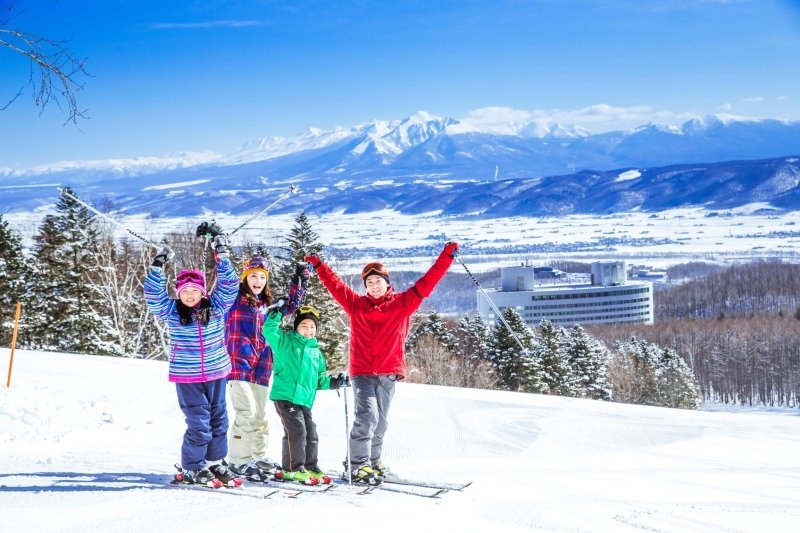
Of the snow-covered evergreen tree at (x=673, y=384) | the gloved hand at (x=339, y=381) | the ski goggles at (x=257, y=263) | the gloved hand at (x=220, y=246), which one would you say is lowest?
the snow-covered evergreen tree at (x=673, y=384)

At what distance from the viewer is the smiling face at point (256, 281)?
5.61 metres

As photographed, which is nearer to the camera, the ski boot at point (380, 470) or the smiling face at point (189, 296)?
the smiling face at point (189, 296)

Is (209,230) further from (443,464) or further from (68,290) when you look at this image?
(68,290)

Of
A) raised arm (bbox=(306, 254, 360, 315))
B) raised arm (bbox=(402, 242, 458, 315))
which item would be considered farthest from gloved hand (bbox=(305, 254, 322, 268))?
raised arm (bbox=(402, 242, 458, 315))

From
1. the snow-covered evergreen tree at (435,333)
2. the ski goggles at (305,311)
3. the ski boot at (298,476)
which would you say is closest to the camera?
the ski boot at (298,476)

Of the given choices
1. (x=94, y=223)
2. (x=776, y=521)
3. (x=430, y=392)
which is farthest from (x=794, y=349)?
(x=776, y=521)

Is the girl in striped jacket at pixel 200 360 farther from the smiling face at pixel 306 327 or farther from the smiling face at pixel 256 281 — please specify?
the smiling face at pixel 306 327

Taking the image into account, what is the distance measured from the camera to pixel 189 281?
522cm

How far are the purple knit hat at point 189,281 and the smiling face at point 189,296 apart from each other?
0.02m

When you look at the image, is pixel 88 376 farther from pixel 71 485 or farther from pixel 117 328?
pixel 117 328

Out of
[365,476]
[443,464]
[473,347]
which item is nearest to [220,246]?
[365,476]

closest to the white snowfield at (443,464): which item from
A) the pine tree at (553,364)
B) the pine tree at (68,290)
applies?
the pine tree at (68,290)

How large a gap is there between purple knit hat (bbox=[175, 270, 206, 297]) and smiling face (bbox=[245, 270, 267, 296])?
1.25ft

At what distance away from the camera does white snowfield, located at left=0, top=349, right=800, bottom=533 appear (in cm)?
460
